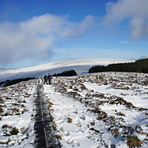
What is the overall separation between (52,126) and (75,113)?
11.2 feet

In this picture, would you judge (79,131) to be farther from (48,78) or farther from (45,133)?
(48,78)

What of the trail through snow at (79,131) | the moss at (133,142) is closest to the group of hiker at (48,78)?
the trail through snow at (79,131)

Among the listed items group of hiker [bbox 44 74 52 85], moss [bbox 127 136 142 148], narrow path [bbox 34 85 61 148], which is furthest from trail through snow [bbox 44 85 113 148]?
group of hiker [bbox 44 74 52 85]

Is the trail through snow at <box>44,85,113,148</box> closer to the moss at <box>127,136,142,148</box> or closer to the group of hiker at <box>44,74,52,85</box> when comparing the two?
the moss at <box>127,136,142,148</box>

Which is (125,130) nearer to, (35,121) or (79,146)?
(79,146)

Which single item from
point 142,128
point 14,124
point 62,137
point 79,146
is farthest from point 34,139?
point 142,128

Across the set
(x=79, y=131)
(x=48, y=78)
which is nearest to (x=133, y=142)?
(x=79, y=131)

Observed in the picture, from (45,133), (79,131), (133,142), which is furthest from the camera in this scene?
(79,131)

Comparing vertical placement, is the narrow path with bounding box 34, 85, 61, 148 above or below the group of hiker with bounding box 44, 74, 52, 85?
below

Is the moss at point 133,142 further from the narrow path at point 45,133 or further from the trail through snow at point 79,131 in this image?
the narrow path at point 45,133

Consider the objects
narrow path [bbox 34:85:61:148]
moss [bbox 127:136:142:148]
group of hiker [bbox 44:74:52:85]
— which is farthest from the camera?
group of hiker [bbox 44:74:52:85]

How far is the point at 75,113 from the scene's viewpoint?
41.2 ft

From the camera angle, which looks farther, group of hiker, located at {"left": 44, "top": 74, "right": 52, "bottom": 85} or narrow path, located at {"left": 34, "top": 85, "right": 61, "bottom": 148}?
group of hiker, located at {"left": 44, "top": 74, "right": 52, "bottom": 85}

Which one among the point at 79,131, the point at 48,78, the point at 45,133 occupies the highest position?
the point at 48,78
